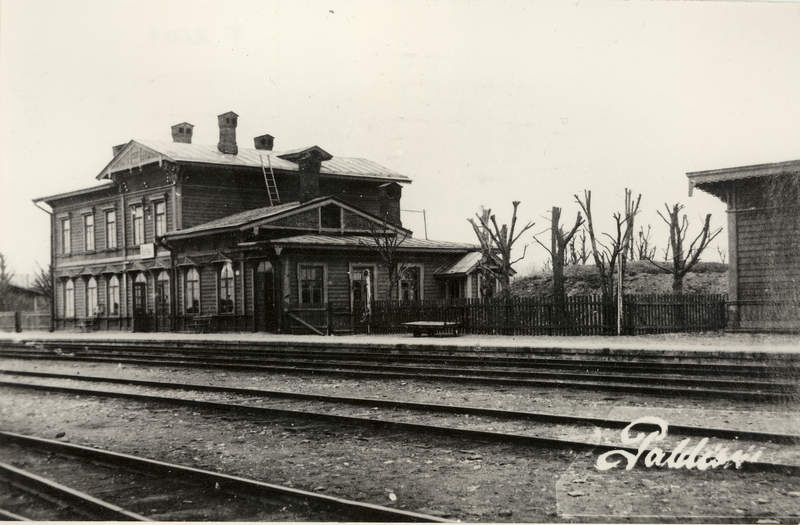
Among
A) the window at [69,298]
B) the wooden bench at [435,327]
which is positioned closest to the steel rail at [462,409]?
the wooden bench at [435,327]

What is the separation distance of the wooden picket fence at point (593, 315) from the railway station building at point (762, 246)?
145 cm

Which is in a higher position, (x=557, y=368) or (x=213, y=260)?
(x=213, y=260)

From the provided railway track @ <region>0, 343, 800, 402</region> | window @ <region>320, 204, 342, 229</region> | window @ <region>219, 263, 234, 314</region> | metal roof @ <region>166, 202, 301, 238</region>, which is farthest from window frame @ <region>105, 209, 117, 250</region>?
railway track @ <region>0, 343, 800, 402</region>

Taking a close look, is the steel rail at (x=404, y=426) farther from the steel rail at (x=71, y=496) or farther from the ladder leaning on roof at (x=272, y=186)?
the ladder leaning on roof at (x=272, y=186)

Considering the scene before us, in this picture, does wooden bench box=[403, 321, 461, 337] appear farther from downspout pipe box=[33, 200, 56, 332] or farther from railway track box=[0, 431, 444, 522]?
downspout pipe box=[33, 200, 56, 332]

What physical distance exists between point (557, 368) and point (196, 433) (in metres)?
7.19

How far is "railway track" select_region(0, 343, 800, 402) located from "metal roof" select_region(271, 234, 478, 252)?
6331 millimetres

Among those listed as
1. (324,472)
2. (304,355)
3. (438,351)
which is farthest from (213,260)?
(324,472)

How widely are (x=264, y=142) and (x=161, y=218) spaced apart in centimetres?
732

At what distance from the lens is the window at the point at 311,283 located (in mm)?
26344

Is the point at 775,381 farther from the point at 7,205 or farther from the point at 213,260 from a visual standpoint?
the point at 213,260

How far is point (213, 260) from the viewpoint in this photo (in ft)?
95.3

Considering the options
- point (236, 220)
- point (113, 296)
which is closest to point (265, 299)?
point (236, 220)

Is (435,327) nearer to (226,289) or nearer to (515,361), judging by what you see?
(515,361)
